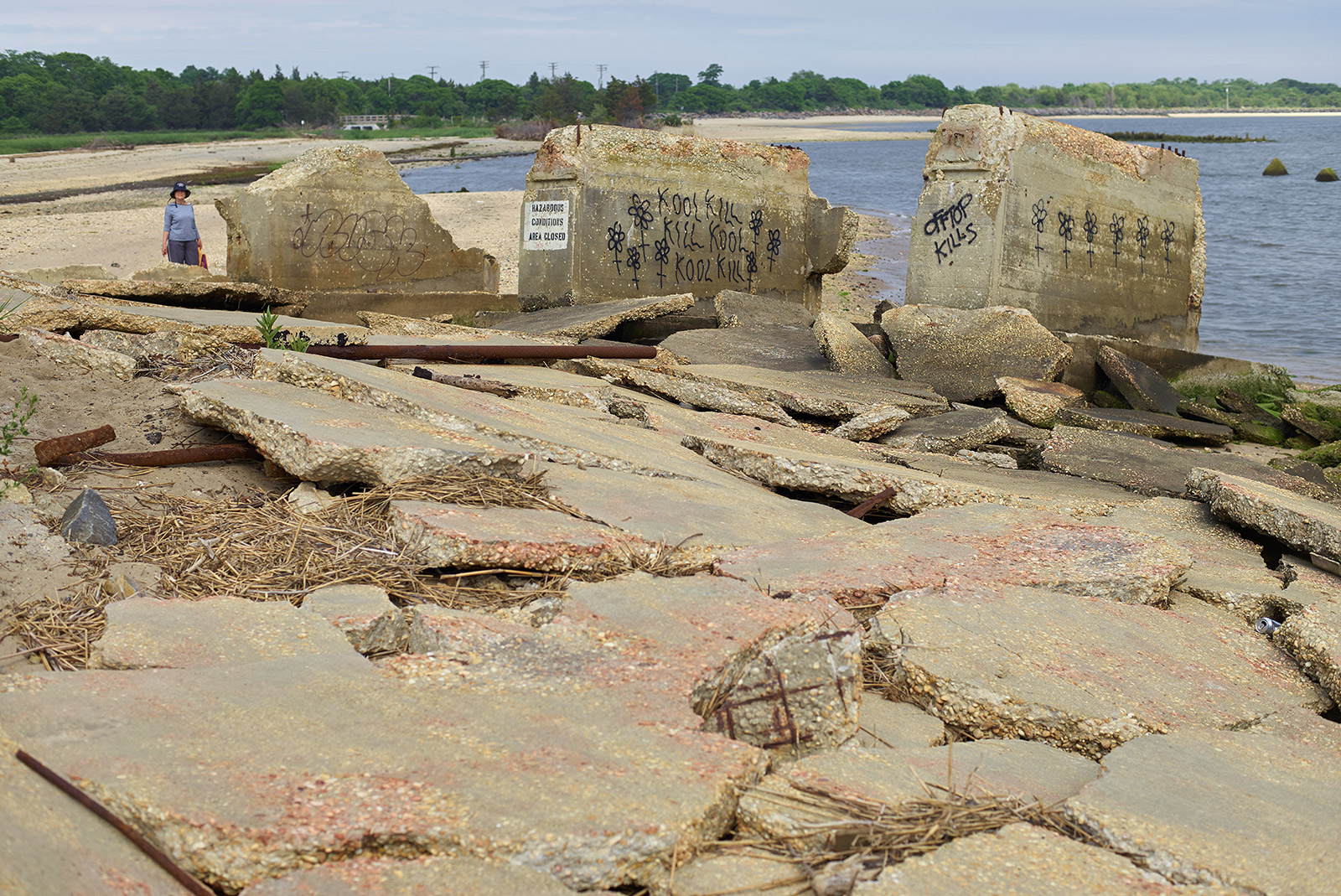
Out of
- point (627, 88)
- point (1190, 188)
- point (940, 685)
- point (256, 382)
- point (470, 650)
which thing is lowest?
point (940, 685)

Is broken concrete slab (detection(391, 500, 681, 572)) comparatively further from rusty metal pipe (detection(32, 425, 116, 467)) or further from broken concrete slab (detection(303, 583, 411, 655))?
rusty metal pipe (detection(32, 425, 116, 467))

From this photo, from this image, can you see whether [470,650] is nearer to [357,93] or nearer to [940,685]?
[940,685]

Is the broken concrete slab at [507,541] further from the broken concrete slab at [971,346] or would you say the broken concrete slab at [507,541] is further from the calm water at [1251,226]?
the calm water at [1251,226]

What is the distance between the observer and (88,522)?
9.17 feet

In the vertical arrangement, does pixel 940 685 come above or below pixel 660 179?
below

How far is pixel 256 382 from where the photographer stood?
150 inches

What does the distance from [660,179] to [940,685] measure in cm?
778

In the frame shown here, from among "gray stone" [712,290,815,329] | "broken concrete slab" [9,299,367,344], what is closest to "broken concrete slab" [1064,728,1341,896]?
"broken concrete slab" [9,299,367,344]

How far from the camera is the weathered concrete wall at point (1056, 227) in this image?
862cm

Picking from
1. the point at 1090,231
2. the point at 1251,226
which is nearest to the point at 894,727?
the point at 1090,231

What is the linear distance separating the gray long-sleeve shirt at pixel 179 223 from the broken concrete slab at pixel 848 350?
653 centimetres

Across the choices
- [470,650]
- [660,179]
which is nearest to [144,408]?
[470,650]

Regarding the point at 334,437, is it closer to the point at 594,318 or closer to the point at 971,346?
the point at 594,318

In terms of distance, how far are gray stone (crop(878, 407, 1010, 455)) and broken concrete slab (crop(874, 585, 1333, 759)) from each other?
2.79 meters
